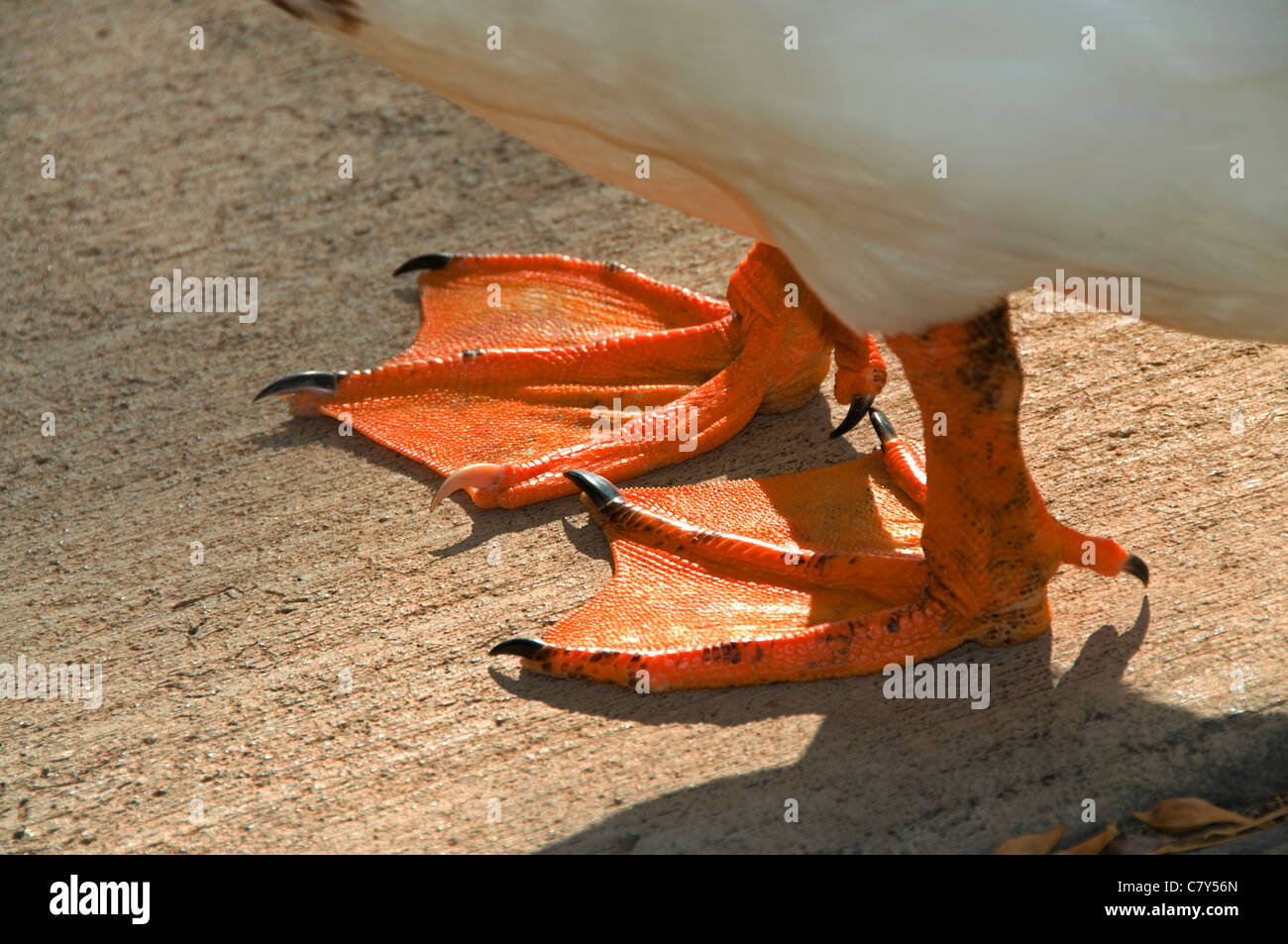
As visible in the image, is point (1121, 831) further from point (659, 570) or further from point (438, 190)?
point (438, 190)

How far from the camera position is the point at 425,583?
2873 mm

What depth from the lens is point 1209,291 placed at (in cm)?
200

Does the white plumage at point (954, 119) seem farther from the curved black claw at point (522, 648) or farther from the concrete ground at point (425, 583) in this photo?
the curved black claw at point (522, 648)

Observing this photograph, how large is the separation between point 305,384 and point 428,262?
598mm

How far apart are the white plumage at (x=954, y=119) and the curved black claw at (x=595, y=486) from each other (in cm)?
86

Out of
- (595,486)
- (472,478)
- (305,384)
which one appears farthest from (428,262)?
(595,486)

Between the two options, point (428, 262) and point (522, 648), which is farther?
point (428, 262)

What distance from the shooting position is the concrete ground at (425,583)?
7.55 ft

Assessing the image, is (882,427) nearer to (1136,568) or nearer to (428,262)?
(1136,568)

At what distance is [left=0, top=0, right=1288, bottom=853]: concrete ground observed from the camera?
2303mm

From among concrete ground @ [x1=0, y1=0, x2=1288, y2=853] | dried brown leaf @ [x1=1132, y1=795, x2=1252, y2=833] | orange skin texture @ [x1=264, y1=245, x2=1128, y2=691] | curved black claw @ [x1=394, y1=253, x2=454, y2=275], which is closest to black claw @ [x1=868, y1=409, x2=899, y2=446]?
orange skin texture @ [x1=264, y1=245, x2=1128, y2=691]

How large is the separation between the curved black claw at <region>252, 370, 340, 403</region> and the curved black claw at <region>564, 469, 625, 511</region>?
0.77 meters

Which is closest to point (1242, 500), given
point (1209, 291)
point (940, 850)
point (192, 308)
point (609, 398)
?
point (1209, 291)

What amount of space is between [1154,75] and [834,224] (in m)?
0.53
